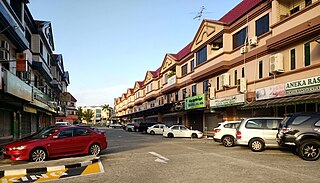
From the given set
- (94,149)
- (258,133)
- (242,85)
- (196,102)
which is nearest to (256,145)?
(258,133)

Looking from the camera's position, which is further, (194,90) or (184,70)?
(184,70)

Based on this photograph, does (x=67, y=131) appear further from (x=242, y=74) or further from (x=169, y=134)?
(x=169, y=134)

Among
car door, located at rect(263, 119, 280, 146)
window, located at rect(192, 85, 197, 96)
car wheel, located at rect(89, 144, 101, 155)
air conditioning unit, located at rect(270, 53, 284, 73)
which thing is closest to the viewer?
car wheel, located at rect(89, 144, 101, 155)

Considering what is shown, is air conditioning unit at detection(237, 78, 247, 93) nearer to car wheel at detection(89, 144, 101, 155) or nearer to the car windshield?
car wheel at detection(89, 144, 101, 155)

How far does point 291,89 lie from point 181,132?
1573 centimetres

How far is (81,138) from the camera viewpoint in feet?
50.4

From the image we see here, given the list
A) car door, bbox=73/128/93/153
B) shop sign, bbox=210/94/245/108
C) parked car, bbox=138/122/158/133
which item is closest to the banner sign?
shop sign, bbox=210/94/245/108

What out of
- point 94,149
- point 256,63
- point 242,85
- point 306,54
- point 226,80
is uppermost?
point 256,63

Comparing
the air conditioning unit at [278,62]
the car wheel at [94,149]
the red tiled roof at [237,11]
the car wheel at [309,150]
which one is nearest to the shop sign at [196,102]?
the red tiled roof at [237,11]

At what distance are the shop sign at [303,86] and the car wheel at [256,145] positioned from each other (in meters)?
3.76

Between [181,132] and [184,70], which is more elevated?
[184,70]

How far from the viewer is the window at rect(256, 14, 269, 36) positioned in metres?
22.6

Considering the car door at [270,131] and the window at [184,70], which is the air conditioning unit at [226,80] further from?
the window at [184,70]

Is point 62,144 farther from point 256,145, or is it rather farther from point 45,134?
point 256,145
